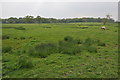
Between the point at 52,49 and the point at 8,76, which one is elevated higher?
the point at 52,49

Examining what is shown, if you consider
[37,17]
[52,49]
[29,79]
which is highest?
[37,17]

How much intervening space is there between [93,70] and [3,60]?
5.29 metres

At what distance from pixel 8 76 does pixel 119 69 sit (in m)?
5.17

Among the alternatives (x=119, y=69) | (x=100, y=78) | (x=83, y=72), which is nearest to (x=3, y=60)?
(x=83, y=72)

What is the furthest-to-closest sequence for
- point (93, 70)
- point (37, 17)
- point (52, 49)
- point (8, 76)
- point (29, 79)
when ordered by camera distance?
point (37, 17) < point (52, 49) < point (93, 70) < point (8, 76) < point (29, 79)

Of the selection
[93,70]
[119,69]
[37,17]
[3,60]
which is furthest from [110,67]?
[37,17]

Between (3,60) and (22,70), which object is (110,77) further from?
(3,60)

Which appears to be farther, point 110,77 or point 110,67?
point 110,67

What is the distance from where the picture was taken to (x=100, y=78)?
20.0 feet

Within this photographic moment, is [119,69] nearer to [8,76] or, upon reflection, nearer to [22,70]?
[22,70]

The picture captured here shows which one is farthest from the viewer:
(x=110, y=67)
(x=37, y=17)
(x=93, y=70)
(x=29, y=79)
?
(x=37, y=17)

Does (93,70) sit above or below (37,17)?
below

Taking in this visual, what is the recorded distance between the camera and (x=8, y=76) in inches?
256

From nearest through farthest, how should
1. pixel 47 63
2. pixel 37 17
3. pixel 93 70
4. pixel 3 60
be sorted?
1. pixel 93 70
2. pixel 47 63
3. pixel 3 60
4. pixel 37 17
